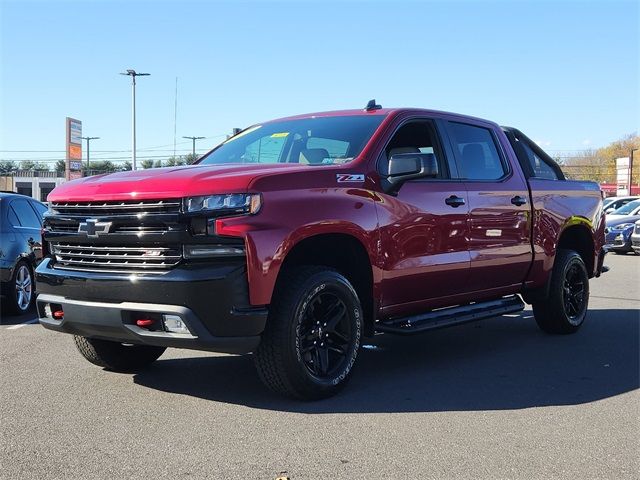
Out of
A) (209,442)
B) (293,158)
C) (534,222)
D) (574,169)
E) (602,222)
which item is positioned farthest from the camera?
(574,169)

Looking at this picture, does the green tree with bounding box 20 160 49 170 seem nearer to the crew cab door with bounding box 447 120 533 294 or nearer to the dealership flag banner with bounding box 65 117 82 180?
the dealership flag banner with bounding box 65 117 82 180

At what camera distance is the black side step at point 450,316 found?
517cm

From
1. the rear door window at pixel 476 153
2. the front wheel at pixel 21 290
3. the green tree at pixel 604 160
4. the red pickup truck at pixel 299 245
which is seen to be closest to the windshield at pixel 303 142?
Answer: the red pickup truck at pixel 299 245

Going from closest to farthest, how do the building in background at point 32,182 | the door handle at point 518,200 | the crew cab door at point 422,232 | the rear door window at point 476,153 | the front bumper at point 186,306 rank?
the front bumper at point 186,306
the crew cab door at point 422,232
the rear door window at point 476,153
the door handle at point 518,200
the building in background at point 32,182

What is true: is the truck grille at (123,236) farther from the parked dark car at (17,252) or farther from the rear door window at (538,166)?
the rear door window at (538,166)

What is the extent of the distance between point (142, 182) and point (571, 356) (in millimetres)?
4189

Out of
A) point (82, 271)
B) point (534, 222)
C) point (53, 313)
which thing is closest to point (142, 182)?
point (82, 271)

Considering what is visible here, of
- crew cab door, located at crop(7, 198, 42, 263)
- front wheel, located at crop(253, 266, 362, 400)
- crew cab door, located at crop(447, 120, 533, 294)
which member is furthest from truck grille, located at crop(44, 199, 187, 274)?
crew cab door, located at crop(7, 198, 42, 263)

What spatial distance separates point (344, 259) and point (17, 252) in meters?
5.33

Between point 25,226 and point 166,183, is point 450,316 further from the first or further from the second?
point 25,226

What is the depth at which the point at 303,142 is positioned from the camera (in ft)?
18.7

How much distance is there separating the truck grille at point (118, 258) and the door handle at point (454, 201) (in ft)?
8.06

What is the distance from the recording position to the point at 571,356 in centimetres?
627

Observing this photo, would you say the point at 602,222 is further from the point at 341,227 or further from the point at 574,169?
the point at 574,169
